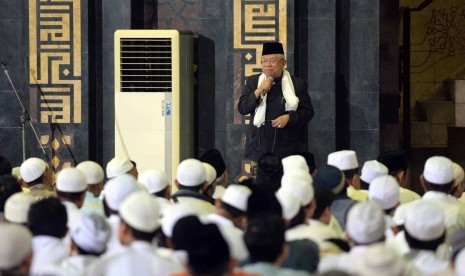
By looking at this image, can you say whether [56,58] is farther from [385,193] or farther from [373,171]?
[385,193]

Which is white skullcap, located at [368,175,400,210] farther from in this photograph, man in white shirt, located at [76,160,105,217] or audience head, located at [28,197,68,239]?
audience head, located at [28,197,68,239]

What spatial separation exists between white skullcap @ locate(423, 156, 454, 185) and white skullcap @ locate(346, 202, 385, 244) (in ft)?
8.98

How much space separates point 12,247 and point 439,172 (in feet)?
14.5

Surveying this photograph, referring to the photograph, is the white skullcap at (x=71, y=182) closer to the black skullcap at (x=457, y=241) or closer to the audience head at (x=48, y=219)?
the audience head at (x=48, y=219)

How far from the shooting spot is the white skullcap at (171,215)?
7.80m

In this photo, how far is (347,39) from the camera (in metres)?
13.6

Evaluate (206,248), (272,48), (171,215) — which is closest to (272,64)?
(272,48)

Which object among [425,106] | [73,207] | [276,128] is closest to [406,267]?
[73,207]

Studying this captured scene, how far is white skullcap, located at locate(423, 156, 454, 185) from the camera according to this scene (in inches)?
380

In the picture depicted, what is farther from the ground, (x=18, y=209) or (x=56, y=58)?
(x=56, y=58)

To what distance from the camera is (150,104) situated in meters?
13.5

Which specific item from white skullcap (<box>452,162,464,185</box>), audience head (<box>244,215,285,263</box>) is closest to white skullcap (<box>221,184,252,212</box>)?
audience head (<box>244,215,285,263</box>)

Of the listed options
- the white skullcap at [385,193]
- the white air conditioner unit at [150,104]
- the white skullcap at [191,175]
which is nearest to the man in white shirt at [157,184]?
the white skullcap at [191,175]

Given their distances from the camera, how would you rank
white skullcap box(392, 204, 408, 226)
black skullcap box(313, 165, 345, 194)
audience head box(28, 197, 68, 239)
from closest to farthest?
audience head box(28, 197, 68, 239) → white skullcap box(392, 204, 408, 226) → black skullcap box(313, 165, 345, 194)
